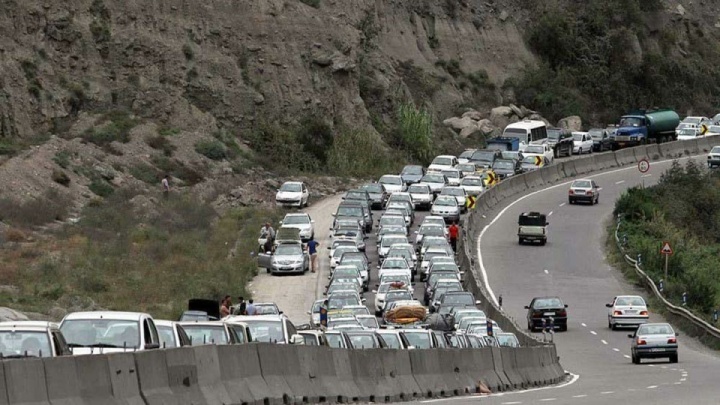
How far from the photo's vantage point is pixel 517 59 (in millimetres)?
118875

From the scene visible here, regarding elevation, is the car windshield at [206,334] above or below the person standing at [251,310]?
below

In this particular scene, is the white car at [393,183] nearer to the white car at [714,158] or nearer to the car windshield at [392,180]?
the car windshield at [392,180]

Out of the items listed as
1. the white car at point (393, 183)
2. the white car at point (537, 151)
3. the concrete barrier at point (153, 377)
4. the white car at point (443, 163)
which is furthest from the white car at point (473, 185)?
the concrete barrier at point (153, 377)

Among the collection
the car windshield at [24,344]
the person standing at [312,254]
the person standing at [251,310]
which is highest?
the person standing at [312,254]

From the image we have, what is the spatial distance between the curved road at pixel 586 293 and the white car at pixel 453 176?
2977 mm

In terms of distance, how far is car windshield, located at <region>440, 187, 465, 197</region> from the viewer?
252 feet

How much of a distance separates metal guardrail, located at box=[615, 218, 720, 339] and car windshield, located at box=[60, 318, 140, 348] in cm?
3089

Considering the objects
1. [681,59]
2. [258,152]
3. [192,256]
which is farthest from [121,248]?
[681,59]

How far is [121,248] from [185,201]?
1276 centimetres

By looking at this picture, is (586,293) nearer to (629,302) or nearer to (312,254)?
(629,302)

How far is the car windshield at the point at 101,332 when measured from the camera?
21500 mm

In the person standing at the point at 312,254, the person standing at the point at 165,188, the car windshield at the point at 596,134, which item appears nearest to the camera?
the person standing at the point at 312,254

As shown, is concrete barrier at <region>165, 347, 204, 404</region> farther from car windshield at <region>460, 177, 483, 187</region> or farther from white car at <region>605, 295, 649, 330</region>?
car windshield at <region>460, 177, 483, 187</region>

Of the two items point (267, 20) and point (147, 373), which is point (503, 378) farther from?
point (267, 20)
